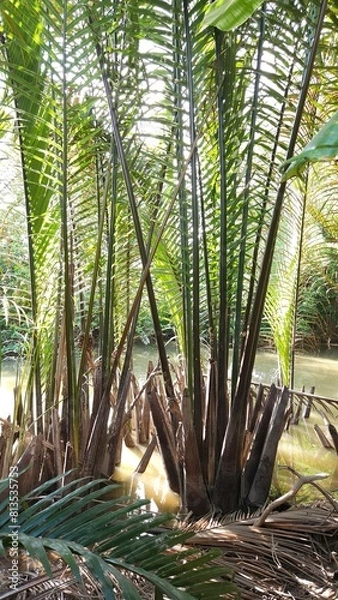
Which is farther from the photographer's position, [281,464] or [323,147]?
[281,464]

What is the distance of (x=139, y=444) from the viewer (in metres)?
2.34

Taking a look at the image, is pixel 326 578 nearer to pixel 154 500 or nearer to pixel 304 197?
pixel 154 500

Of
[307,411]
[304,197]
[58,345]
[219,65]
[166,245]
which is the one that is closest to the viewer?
[219,65]

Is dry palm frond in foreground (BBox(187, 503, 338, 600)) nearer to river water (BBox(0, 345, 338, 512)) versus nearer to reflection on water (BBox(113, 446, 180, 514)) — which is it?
river water (BBox(0, 345, 338, 512))

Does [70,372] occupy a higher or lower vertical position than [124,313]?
lower

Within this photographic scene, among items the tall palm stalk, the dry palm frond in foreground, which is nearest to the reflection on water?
the tall palm stalk

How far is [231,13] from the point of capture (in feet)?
2.87

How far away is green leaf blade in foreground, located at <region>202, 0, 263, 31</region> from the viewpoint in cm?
86

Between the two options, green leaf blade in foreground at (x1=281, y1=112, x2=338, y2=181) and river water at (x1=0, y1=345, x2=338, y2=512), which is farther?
river water at (x1=0, y1=345, x2=338, y2=512)

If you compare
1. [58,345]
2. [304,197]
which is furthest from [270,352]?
[58,345]

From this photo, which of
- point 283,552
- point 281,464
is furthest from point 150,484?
point 283,552

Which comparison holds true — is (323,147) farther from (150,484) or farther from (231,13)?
(150,484)

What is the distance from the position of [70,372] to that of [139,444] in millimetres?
1175

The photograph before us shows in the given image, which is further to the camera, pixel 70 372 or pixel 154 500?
pixel 154 500
